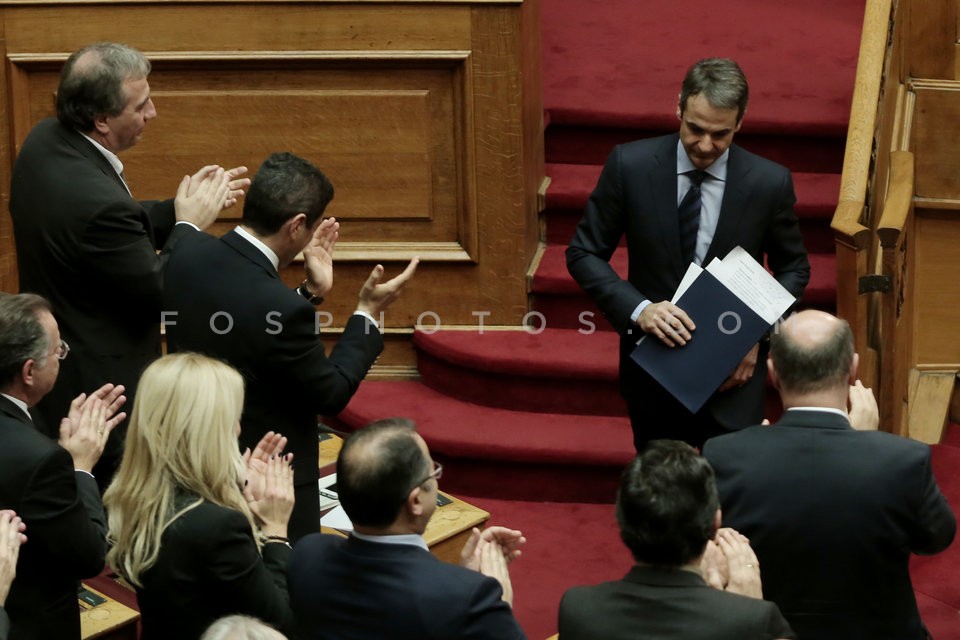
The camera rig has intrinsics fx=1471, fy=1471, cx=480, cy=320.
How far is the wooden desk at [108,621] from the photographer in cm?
343

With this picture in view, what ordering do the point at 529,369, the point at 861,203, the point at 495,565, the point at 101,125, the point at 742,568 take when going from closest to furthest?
1. the point at 742,568
2. the point at 495,565
3. the point at 101,125
4. the point at 861,203
5. the point at 529,369

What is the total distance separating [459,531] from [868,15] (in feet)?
7.55

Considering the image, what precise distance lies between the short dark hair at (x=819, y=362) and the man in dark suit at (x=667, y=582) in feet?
1.62

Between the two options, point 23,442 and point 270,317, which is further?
point 270,317

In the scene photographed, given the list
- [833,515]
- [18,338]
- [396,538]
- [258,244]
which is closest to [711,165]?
[258,244]

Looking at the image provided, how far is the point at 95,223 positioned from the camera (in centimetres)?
381

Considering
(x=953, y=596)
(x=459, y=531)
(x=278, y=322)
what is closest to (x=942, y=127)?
(x=953, y=596)

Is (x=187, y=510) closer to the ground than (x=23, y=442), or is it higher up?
closer to the ground

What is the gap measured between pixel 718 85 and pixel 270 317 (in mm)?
1275

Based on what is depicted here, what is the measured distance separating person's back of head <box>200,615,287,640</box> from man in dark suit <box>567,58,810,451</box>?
1.72 m

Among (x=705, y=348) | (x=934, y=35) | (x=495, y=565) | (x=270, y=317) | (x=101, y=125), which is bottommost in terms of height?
(x=495, y=565)

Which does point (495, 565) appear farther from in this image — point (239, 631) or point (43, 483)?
point (43, 483)

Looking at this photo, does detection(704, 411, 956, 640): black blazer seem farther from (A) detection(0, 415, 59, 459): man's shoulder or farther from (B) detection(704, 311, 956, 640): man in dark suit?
(A) detection(0, 415, 59, 459): man's shoulder

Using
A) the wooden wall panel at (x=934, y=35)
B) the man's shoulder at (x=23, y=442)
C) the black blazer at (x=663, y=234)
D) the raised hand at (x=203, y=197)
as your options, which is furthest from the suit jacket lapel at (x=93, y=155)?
the wooden wall panel at (x=934, y=35)
